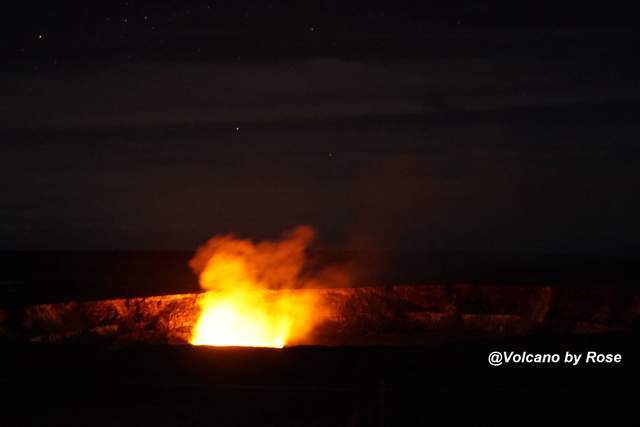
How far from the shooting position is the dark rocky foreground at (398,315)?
1414cm

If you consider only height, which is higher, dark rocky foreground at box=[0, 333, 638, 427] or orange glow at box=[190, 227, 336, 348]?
orange glow at box=[190, 227, 336, 348]

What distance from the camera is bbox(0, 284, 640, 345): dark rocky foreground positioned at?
46.4 feet

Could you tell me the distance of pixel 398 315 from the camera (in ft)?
52.0

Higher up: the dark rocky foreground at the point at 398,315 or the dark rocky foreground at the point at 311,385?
the dark rocky foreground at the point at 398,315

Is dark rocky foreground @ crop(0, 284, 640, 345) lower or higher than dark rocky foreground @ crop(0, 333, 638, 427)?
higher

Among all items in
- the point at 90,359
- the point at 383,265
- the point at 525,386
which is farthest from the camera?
the point at 383,265

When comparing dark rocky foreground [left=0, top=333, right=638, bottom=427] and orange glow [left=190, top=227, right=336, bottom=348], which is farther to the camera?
orange glow [left=190, top=227, right=336, bottom=348]

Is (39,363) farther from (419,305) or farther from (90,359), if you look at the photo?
(419,305)

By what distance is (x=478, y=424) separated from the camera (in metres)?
7.87

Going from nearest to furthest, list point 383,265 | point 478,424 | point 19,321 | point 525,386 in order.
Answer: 1. point 478,424
2. point 525,386
3. point 19,321
4. point 383,265

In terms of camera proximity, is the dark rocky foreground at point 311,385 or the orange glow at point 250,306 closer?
the dark rocky foreground at point 311,385

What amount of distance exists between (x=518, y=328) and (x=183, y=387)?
7.72 m

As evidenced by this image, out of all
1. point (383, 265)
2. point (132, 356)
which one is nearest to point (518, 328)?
point (132, 356)

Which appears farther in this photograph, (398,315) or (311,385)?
(398,315)
